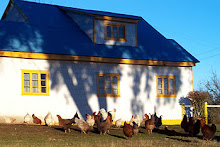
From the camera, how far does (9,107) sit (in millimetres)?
21984

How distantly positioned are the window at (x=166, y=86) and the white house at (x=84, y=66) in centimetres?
7

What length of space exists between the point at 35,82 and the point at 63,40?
3.43 m

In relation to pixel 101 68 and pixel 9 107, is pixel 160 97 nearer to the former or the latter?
pixel 101 68

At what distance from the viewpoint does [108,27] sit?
26469 millimetres

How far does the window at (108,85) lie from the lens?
977 inches

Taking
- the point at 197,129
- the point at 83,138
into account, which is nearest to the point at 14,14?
the point at 83,138

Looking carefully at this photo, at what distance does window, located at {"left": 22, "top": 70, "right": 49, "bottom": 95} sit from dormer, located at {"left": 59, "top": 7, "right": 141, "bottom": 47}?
457 cm

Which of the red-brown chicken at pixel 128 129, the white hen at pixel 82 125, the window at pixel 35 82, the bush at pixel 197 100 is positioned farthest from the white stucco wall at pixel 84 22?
the red-brown chicken at pixel 128 129

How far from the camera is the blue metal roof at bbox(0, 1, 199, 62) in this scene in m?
23.1

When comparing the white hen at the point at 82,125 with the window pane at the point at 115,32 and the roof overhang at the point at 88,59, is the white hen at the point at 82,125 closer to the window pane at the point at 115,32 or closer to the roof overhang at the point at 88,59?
the roof overhang at the point at 88,59

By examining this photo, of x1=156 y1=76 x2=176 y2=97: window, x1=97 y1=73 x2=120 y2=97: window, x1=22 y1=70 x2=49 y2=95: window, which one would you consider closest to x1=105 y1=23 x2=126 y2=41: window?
x1=97 y1=73 x2=120 y2=97: window

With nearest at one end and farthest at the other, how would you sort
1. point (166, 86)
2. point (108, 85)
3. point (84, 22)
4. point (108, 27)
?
point (108, 85)
point (108, 27)
point (84, 22)
point (166, 86)

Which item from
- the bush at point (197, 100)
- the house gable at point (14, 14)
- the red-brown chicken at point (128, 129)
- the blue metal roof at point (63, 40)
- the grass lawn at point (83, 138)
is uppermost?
the house gable at point (14, 14)

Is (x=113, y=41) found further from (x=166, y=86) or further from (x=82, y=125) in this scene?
(x=82, y=125)
